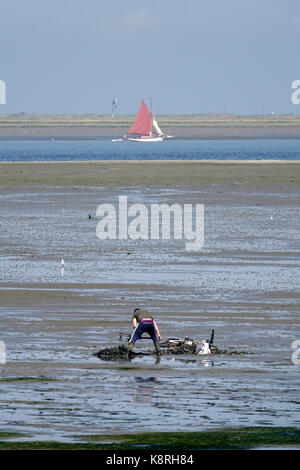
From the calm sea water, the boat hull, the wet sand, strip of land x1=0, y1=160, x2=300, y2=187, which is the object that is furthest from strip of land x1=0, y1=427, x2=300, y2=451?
the boat hull

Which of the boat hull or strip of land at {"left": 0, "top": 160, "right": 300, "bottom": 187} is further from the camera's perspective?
the boat hull

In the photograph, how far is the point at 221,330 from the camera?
22828 mm

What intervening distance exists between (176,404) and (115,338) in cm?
521

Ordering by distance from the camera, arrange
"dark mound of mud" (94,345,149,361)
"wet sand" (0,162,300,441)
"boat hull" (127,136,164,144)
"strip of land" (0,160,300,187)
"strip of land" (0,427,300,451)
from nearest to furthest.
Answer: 1. "strip of land" (0,427,300,451)
2. "wet sand" (0,162,300,441)
3. "dark mound of mud" (94,345,149,361)
4. "strip of land" (0,160,300,187)
5. "boat hull" (127,136,164,144)

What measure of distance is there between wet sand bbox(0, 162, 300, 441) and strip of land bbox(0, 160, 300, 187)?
13.6 metres

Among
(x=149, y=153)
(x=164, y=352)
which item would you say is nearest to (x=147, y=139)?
(x=149, y=153)

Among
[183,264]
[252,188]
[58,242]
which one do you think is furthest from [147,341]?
[252,188]

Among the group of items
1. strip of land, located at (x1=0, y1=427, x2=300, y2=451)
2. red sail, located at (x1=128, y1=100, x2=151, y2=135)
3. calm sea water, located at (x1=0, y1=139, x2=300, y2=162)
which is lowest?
strip of land, located at (x1=0, y1=427, x2=300, y2=451)

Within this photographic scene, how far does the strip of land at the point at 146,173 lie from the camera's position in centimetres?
6400

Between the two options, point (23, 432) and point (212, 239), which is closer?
point (23, 432)

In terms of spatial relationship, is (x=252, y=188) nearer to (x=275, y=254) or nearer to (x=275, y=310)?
(x=275, y=254)

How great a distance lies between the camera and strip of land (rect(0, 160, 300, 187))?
2520 inches

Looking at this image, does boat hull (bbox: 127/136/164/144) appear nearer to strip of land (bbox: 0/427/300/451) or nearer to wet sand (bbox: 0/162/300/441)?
wet sand (bbox: 0/162/300/441)
